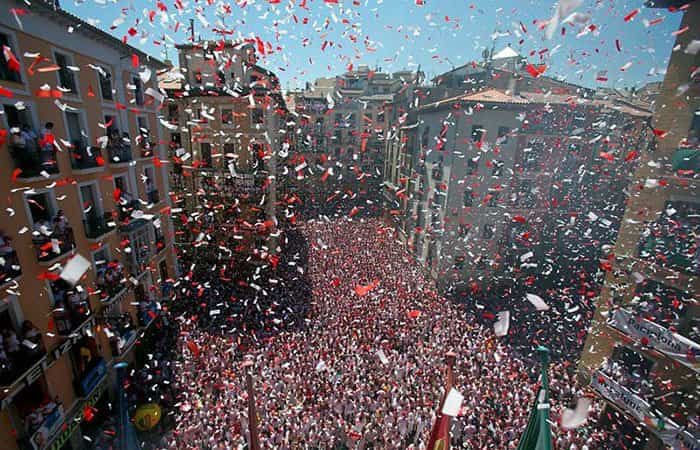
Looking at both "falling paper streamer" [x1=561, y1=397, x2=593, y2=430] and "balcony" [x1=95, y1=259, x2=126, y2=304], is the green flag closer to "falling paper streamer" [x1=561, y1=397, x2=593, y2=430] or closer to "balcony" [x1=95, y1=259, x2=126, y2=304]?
"falling paper streamer" [x1=561, y1=397, x2=593, y2=430]

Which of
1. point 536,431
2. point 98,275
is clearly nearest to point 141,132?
point 98,275

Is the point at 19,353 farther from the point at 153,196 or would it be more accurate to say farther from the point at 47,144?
the point at 153,196

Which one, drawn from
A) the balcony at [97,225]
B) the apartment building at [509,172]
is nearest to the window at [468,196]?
the apartment building at [509,172]

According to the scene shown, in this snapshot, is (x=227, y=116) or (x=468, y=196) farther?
(x=468, y=196)

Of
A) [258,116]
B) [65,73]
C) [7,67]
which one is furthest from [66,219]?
[258,116]

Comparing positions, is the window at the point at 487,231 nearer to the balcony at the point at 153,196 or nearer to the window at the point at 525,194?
the window at the point at 525,194
